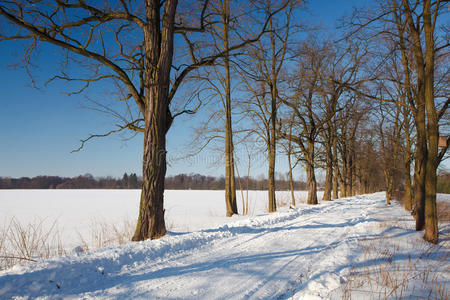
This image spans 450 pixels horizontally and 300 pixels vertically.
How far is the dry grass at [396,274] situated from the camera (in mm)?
3020

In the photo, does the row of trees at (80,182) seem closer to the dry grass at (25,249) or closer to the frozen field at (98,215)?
the frozen field at (98,215)

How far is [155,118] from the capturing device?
237 inches

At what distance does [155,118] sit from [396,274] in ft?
17.9

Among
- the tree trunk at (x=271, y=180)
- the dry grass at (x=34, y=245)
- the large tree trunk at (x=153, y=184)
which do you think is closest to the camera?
the dry grass at (x=34, y=245)

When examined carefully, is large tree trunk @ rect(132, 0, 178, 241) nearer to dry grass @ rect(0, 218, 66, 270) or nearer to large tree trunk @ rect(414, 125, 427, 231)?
dry grass @ rect(0, 218, 66, 270)

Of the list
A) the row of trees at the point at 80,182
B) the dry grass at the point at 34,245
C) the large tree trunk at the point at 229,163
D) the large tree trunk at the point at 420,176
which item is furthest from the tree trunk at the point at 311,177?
the row of trees at the point at 80,182

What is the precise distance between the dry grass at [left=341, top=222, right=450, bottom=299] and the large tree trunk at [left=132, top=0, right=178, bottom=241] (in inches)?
161

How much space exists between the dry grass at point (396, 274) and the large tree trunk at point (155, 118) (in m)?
4.09

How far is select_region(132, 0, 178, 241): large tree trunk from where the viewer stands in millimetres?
5758

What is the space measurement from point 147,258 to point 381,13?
8.39 m

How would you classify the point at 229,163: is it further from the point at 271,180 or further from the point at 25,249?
the point at 25,249

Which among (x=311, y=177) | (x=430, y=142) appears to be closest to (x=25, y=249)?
(x=430, y=142)

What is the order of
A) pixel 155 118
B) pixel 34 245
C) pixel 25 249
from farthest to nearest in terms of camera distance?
pixel 155 118
pixel 34 245
pixel 25 249

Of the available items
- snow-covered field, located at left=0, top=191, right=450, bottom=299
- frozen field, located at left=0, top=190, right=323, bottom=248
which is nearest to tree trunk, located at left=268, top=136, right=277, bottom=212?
frozen field, located at left=0, top=190, right=323, bottom=248
